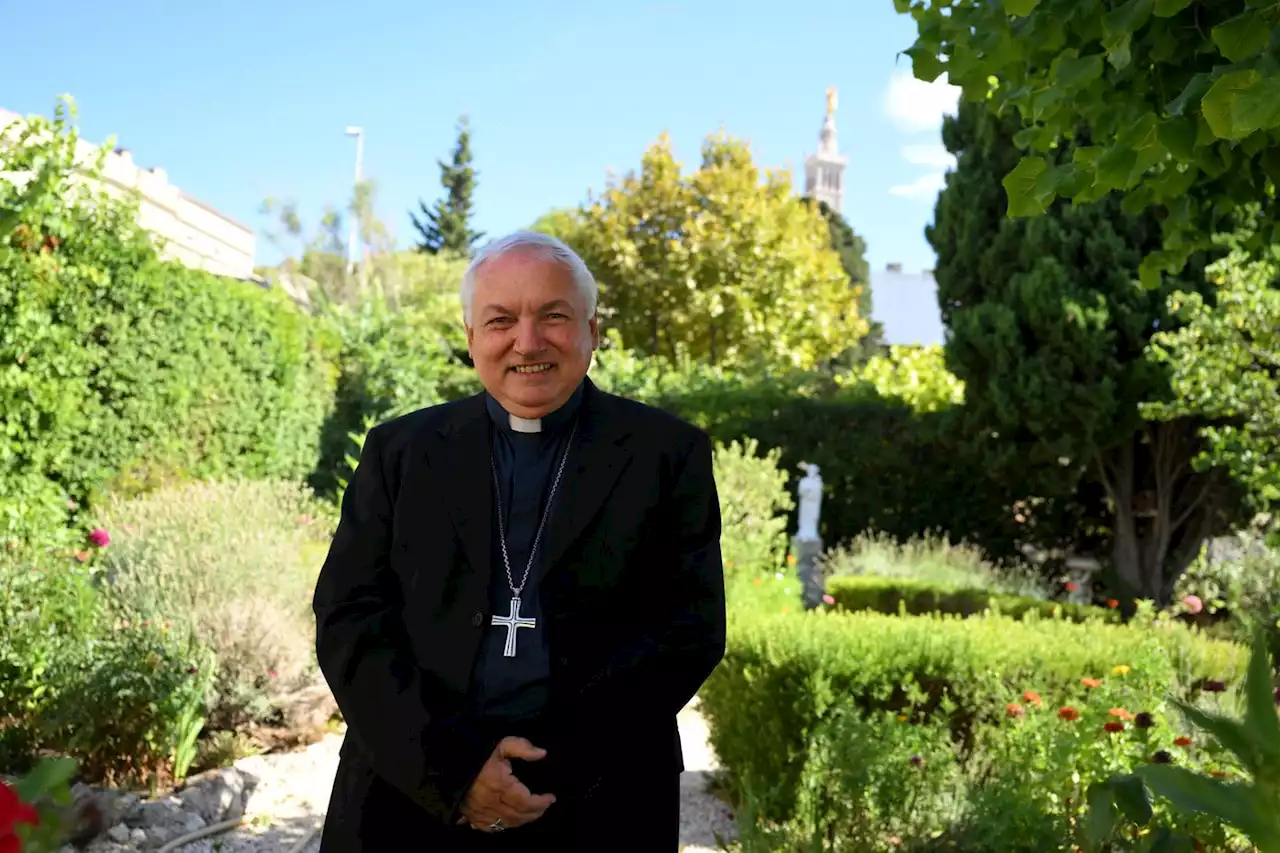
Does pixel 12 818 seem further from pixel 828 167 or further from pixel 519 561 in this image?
pixel 828 167

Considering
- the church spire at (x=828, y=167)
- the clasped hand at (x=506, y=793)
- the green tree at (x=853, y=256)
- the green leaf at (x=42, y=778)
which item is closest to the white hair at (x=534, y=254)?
the clasped hand at (x=506, y=793)

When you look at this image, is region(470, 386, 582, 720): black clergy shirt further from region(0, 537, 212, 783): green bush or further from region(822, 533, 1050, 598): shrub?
region(822, 533, 1050, 598): shrub

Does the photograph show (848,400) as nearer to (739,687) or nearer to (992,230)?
(992,230)

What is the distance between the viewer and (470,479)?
2016mm

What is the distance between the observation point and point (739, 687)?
17.1 feet

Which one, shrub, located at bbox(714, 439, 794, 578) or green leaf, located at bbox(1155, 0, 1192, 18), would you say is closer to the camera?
green leaf, located at bbox(1155, 0, 1192, 18)

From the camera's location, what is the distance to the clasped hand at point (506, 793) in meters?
1.77

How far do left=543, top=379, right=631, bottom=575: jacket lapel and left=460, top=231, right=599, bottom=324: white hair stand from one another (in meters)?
0.20

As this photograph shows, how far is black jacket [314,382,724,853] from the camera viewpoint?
183 centimetres

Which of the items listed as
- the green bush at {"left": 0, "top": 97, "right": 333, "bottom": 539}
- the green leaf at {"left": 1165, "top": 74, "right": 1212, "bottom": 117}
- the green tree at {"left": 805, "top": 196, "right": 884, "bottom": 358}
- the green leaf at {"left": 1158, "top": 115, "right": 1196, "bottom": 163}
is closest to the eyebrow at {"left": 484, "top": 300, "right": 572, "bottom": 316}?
the green leaf at {"left": 1165, "top": 74, "right": 1212, "bottom": 117}

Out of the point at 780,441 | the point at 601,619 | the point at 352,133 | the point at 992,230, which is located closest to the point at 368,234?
the point at 352,133

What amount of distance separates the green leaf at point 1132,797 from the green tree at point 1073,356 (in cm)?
1101

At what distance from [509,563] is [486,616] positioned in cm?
10

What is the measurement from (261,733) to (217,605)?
0.75 metres
